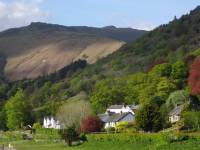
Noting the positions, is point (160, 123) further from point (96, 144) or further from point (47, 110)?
point (47, 110)

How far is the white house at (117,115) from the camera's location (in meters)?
128

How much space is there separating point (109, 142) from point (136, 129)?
10.4 meters

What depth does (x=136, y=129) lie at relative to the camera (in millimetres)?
89188

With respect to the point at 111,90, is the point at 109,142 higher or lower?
lower

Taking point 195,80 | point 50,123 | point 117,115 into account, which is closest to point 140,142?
point 195,80

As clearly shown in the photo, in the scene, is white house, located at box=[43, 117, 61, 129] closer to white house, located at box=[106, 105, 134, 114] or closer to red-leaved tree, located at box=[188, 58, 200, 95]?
white house, located at box=[106, 105, 134, 114]

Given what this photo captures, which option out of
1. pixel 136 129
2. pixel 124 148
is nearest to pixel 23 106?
pixel 136 129

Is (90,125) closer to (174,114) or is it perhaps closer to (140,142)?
(174,114)

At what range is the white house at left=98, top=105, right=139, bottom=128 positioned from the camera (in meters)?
128

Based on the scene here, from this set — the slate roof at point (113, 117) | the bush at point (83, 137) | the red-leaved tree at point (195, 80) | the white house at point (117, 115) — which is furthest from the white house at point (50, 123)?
the red-leaved tree at point (195, 80)

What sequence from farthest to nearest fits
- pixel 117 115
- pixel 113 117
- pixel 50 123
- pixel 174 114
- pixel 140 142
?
pixel 50 123 < pixel 117 115 < pixel 113 117 < pixel 174 114 < pixel 140 142

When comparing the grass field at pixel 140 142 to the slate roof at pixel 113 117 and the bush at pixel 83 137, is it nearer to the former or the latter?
the bush at pixel 83 137

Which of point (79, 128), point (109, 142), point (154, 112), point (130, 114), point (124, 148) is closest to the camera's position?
point (124, 148)

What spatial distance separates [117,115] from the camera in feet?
434
